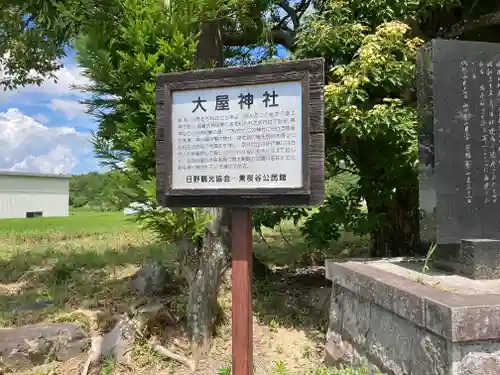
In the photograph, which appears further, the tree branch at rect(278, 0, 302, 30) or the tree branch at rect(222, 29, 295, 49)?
the tree branch at rect(278, 0, 302, 30)

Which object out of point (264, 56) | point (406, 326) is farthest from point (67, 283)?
point (406, 326)

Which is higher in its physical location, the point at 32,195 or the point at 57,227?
the point at 32,195

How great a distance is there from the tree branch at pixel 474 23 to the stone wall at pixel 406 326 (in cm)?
369

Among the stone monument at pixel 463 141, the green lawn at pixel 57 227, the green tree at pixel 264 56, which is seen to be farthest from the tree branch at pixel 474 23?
the green lawn at pixel 57 227

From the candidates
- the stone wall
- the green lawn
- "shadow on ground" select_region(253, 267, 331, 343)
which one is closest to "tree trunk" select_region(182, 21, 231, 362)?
"shadow on ground" select_region(253, 267, 331, 343)

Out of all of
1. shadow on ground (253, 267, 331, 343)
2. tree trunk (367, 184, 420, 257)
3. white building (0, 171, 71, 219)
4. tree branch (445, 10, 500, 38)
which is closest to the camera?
shadow on ground (253, 267, 331, 343)

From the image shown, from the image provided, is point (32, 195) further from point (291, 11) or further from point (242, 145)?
point (242, 145)

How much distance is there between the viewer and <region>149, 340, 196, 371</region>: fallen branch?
168 inches

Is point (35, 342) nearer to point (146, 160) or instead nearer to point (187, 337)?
point (187, 337)

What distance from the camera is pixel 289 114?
273 centimetres

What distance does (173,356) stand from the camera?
433 centimetres

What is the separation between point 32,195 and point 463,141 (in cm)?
2991

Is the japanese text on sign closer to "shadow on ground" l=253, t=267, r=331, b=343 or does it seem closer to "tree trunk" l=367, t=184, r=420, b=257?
"shadow on ground" l=253, t=267, r=331, b=343

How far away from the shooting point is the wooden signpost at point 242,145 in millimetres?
2719
